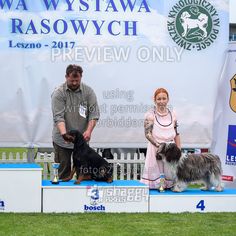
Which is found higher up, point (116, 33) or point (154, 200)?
point (116, 33)

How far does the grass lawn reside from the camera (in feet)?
17.4

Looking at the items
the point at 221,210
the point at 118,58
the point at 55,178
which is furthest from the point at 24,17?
the point at 221,210

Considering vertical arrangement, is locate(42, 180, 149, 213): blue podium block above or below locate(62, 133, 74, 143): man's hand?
below

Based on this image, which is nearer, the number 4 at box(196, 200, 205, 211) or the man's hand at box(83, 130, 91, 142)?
the man's hand at box(83, 130, 91, 142)

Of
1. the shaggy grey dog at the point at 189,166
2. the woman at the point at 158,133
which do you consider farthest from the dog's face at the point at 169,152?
the woman at the point at 158,133

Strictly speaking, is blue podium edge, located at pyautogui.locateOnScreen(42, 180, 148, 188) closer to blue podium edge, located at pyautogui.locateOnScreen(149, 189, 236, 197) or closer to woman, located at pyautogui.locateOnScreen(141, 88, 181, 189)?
blue podium edge, located at pyautogui.locateOnScreen(149, 189, 236, 197)

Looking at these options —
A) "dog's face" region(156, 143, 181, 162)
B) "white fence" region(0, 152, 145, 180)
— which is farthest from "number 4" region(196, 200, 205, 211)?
"white fence" region(0, 152, 145, 180)

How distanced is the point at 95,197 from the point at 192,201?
1116 mm

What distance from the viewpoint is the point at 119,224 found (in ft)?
18.5

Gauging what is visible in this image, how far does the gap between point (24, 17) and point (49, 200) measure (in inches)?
110

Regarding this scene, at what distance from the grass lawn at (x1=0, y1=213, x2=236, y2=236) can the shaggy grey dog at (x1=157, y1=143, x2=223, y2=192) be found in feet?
1.35

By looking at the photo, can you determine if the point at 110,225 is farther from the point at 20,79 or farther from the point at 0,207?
the point at 20,79

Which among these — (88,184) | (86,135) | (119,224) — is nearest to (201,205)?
(119,224)

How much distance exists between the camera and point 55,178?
623 cm
